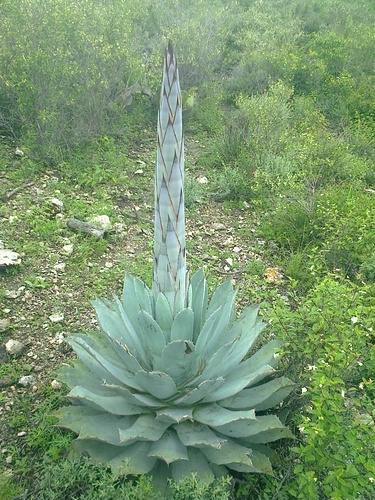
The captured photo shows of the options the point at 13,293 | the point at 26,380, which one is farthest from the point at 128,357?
the point at 13,293

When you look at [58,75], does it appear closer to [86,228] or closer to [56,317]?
[86,228]

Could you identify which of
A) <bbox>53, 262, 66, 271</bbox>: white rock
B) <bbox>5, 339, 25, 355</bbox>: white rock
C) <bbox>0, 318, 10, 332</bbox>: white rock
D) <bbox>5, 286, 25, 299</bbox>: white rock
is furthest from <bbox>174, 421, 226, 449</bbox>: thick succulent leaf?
<bbox>53, 262, 66, 271</bbox>: white rock

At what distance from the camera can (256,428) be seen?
229cm

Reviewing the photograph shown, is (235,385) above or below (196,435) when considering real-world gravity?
above

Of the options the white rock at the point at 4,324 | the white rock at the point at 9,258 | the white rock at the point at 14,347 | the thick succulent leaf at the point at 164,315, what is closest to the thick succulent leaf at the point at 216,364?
the thick succulent leaf at the point at 164,315

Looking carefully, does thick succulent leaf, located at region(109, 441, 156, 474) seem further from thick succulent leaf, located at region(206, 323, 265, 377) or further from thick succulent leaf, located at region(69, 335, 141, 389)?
thick succulent leaf, located at region(206, 323, 265, 377)

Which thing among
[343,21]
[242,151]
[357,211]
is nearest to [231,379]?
[357,211]

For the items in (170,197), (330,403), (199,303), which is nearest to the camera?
(170,197)

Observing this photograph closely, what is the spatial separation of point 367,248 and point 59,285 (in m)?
2.68

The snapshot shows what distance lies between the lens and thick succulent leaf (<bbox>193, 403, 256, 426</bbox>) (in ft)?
7.09

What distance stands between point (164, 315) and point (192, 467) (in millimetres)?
743

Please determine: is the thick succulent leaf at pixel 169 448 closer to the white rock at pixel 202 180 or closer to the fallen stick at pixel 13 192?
the fallen stick at pixel 13 192

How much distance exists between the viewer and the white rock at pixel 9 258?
397 cm

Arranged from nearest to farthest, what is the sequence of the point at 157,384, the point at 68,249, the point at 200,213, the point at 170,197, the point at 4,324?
1. the point at 170,197
2. the point at 157,384
3. the point at 4,324
4. the point at 68,249
5. the point at 200,213
